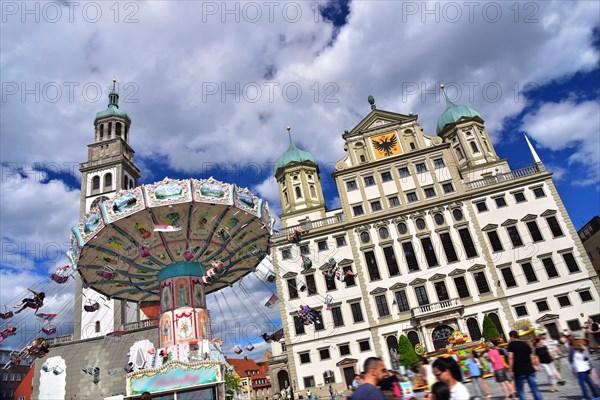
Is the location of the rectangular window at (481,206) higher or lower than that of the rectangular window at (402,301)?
higher

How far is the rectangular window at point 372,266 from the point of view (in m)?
36.0

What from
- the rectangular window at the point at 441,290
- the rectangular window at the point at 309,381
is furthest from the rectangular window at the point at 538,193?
the rectangular window at the point at 309,381

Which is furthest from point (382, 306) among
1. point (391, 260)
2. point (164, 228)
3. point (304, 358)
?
point (164, 228)

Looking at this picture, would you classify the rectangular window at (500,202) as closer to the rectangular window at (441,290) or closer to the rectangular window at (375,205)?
the rectangular window at (441,290)

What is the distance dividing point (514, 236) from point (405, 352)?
45.0 feet

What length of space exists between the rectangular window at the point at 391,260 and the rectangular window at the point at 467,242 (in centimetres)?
592

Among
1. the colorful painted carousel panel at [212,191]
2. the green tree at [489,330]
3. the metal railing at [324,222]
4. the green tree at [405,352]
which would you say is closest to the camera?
the colorful painted carousel panel at [212,191]

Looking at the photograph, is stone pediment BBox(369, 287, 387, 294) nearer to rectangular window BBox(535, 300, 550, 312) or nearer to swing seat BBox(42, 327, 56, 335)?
rectangular window BBox(535, 300, 550, 312)

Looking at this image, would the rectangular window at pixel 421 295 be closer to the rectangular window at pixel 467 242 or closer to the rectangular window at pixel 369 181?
the rectangular window at pixel 467 242

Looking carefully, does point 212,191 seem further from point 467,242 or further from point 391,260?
point 467,242

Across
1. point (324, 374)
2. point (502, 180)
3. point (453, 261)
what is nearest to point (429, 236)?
point (453, 261)

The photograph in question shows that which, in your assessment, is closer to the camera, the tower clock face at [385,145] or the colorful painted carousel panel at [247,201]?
the colorful painted carousel panel at [247,201]

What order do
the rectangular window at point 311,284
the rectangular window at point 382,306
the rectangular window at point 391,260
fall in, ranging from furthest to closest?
the rectangular window at point 311,284 < the rectangular window at point 391,260 < the rectangular window at point 382,306

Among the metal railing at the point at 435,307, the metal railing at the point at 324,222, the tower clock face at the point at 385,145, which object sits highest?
the tower clock face at the point at 385,145
